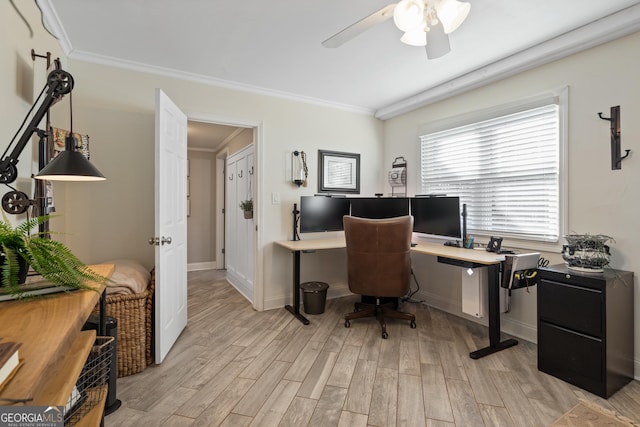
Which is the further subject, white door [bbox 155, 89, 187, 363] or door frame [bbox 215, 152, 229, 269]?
door frame [bbox 215, 152, 229, 269]

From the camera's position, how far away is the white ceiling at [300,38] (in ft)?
6.41

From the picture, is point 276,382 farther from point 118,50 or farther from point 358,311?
point 118,50

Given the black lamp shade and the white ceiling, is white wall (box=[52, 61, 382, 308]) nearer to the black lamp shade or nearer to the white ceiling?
the white ceiling

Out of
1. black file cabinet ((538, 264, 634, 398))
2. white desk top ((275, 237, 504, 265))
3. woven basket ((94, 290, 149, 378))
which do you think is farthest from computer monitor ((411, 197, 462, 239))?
woven basket ((94, 290, 149, 378))

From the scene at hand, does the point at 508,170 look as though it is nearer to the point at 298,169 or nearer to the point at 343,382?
the point at 298,169

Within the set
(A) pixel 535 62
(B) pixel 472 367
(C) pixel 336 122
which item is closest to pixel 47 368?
(B) pixel 472 367

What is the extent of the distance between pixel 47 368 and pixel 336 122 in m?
3.62

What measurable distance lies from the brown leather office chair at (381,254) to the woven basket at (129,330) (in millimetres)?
1733

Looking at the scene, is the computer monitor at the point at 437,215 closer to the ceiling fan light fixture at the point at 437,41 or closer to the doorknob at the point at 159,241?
the ceiling fan light fixture at the point at 437,41

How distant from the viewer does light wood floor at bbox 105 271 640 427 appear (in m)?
1.71

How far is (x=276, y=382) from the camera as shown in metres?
2.04

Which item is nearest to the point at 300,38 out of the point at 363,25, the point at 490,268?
the point at 363,25

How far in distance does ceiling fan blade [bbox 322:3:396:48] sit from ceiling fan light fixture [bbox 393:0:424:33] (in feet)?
0.12

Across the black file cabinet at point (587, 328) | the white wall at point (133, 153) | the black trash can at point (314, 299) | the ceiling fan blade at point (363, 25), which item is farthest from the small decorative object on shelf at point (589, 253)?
the white wall at point (133, 153)
